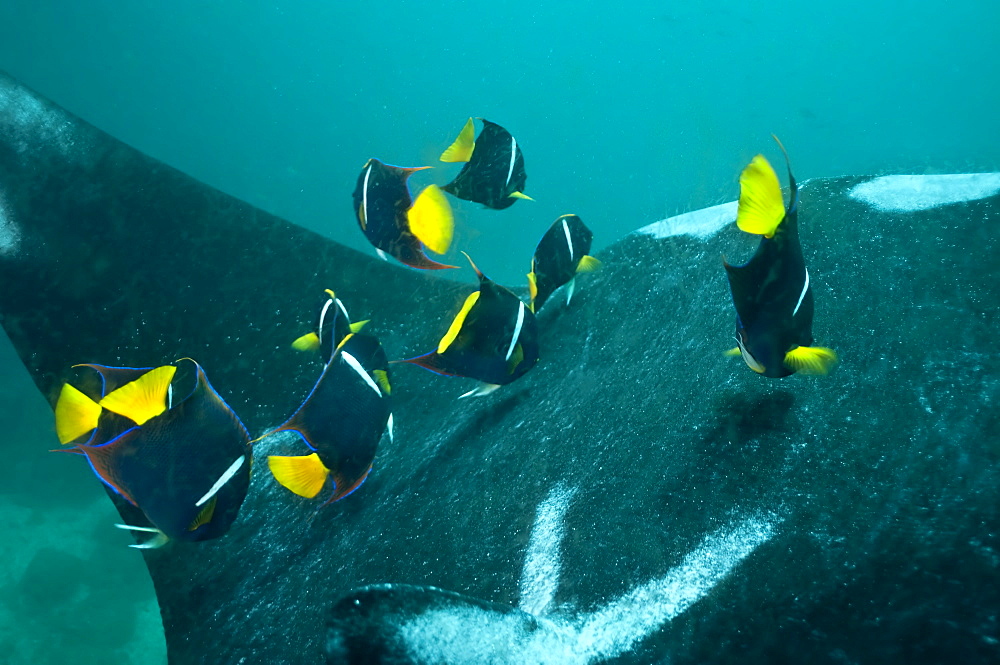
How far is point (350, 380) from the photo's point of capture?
1.60 m

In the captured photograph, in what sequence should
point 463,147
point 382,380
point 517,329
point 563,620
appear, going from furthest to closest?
point 463,147, point 517,329, point 382,380, point 563,620

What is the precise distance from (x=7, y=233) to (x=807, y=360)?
3.52 meters

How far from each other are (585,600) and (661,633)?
0.20m

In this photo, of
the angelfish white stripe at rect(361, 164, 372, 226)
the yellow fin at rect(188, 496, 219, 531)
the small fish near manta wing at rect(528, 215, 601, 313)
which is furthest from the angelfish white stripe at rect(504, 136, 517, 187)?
the yellow fin at rect(188, 496, 219, 531)

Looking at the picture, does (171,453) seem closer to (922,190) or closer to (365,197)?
(365,197)

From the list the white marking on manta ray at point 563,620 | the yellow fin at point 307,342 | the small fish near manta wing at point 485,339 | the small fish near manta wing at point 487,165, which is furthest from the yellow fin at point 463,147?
the white marking on manta ray at point 563,620

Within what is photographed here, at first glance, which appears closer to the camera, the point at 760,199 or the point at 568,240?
the point at 760,199

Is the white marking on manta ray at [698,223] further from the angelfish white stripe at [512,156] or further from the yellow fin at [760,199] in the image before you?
the yellow fin at [760,199]

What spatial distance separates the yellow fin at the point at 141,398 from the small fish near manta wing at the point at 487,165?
147 cm

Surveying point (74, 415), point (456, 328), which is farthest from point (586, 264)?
point (74, 415)

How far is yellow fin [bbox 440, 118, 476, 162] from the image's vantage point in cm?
232

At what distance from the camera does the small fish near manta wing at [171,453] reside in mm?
1410

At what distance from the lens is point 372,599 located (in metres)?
1.00

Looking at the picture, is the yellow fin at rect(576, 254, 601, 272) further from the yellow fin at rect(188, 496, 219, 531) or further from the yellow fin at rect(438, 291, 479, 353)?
the yellow fin at rect(188, 496, 219, 531)
